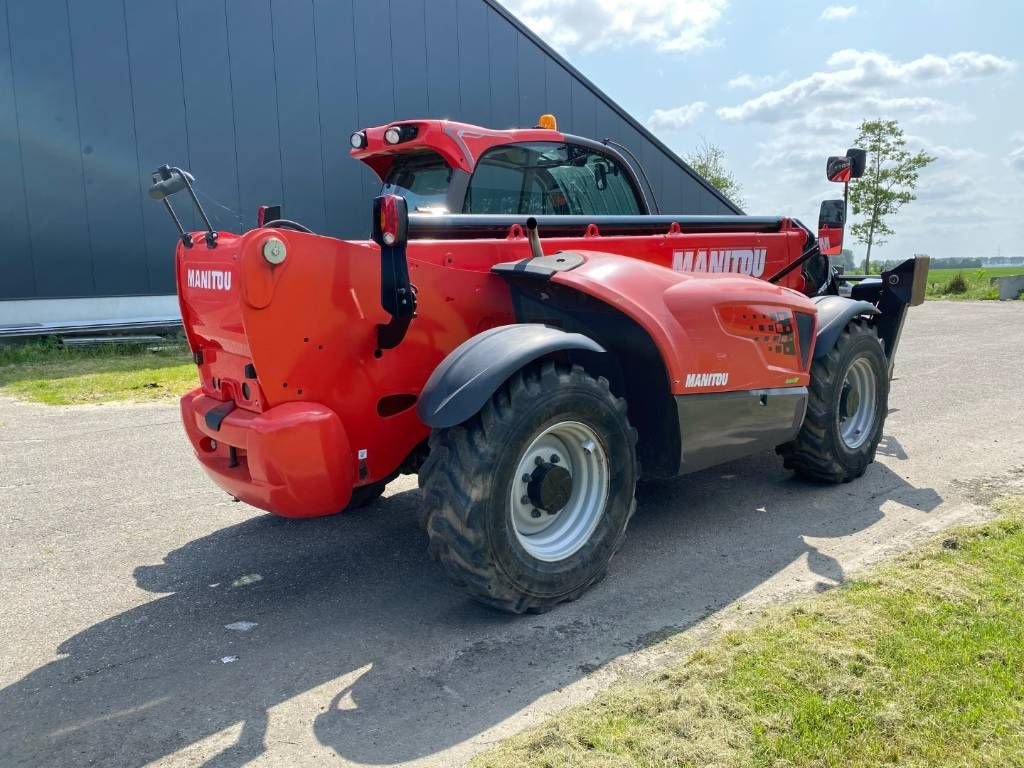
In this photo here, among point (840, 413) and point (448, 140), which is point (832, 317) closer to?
point (840, 413)

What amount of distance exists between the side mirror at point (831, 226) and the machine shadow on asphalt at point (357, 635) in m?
1.82

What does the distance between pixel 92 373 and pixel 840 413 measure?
909 centimetres

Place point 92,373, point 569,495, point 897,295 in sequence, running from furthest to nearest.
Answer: point 92,373 < point 897,295 < point 569,495

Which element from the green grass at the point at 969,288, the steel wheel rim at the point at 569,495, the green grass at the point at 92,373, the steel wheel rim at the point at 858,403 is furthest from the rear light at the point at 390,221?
the green grass at the point at 969,288

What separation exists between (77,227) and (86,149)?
1.22m

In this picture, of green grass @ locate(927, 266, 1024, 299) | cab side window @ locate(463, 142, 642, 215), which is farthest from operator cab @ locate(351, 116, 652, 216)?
green grass @ locate(927, 266, 1024, 299)

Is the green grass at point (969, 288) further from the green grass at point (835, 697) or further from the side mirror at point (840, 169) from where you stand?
the green grass at point (835, 697)

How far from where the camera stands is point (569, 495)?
3.65m

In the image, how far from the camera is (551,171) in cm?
519

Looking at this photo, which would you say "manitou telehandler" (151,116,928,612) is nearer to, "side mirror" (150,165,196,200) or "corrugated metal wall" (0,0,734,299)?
"side mirror" (150,165,196,200)

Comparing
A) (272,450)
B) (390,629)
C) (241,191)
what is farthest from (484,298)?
(241,191)

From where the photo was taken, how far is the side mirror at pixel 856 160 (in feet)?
17.7

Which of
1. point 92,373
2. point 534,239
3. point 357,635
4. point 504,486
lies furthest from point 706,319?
point 92,373

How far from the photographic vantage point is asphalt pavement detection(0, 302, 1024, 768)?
109 inches
